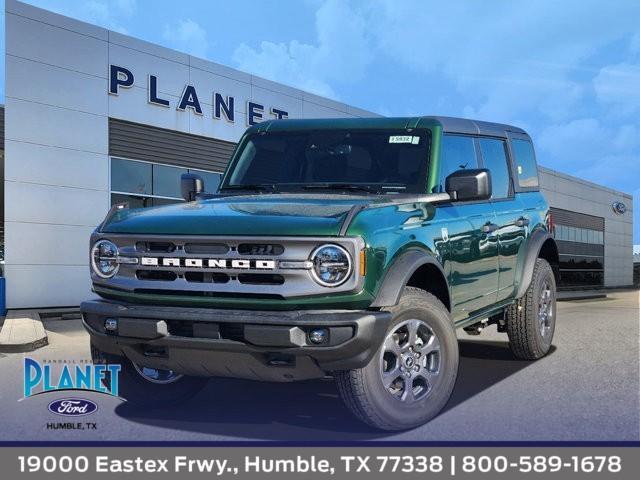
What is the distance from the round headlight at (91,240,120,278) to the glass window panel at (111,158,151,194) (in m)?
13.3

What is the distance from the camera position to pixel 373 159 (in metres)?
5.39

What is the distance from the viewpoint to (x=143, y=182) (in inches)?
709

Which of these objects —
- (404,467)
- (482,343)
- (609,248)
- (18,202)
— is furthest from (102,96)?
(609,248)

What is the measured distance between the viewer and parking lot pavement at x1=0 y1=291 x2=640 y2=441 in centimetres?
436

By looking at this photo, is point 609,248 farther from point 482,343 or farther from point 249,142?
point 249,142

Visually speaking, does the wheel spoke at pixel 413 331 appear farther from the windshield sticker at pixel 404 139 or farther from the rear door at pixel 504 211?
the rear door at pixel 504 211

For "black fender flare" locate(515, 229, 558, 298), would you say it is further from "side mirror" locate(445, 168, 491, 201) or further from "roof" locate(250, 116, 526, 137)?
"side mirror" locate(445, 168, 491, 201)

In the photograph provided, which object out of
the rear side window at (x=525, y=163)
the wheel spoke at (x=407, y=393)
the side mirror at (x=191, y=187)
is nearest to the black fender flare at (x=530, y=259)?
the rear side window at (x=525, y=163)

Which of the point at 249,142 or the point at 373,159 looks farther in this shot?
the point at 249,142

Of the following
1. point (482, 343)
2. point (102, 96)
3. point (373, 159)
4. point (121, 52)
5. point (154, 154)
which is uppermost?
point (121, 52)

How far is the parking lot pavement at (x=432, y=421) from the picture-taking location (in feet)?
14.3

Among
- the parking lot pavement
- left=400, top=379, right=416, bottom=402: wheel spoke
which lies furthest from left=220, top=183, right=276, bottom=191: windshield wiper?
left=400, top=379, right=416, bottom=402: wheel spoke

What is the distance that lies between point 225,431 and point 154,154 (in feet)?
48.5

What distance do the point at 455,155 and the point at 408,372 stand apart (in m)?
2.13
